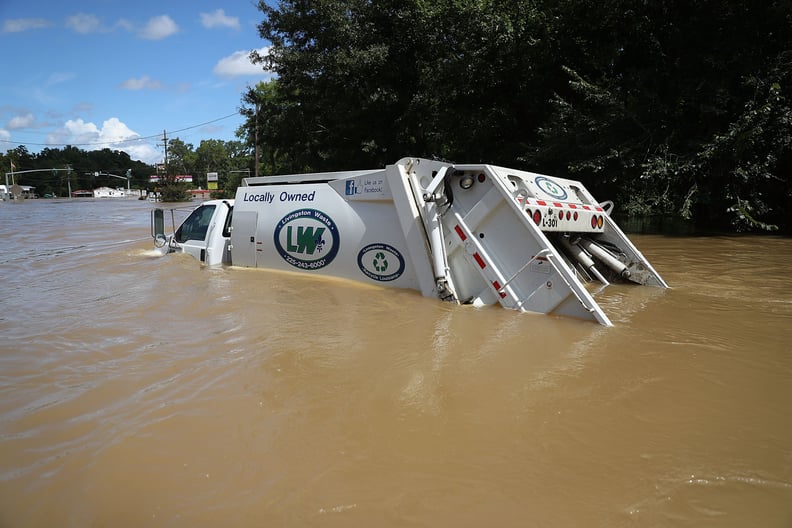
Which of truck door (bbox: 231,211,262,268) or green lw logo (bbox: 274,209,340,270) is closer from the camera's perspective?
green lw logo (bbox: 274,209,340,270)

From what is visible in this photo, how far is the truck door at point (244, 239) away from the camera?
25.5 ft

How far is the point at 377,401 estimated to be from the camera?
3.28 metres

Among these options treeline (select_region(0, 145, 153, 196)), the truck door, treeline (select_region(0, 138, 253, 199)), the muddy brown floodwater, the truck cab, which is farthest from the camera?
treeline (select_region(0, 145, 153, 196))

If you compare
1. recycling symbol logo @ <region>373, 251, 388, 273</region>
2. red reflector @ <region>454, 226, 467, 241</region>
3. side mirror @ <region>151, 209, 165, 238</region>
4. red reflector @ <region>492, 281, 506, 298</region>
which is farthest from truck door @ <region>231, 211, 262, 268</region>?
red reflector @ <region>492, 281, 506, 298</region>

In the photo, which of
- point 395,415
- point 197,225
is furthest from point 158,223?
point 395,415

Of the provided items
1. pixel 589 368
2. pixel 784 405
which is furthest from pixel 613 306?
pixel 784 405

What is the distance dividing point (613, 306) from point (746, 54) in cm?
1002

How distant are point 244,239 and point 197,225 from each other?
65.9 inches

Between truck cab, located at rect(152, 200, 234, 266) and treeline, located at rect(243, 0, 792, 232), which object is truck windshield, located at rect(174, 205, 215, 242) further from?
treeline, located at rect(243, 0, 792, 232)

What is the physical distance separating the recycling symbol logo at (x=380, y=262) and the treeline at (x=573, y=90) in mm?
8780

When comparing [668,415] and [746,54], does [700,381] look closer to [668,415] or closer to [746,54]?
[668,415]

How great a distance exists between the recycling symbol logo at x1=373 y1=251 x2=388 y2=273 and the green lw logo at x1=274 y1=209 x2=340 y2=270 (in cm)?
66

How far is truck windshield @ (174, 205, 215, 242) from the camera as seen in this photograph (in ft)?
28.9

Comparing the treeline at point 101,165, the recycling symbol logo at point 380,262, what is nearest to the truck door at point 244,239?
the recycling symbol logo at point 380,262
